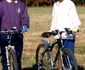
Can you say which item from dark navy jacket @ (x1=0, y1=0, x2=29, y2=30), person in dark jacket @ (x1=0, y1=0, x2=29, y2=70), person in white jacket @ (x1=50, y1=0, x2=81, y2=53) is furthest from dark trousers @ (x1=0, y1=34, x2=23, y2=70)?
person in white jacket @ (x1=50, y1=0, x2=81, y2=53)

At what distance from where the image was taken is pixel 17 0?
695 cm

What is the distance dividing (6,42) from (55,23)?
101 cm

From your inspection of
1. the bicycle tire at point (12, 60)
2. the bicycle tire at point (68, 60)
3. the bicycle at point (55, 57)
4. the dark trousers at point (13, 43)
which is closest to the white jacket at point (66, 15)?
the bicycle at point (55, 57)

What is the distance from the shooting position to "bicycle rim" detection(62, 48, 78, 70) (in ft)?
20.9

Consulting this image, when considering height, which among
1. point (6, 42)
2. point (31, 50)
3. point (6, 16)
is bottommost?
point (31, 50)

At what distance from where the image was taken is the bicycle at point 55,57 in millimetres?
6449

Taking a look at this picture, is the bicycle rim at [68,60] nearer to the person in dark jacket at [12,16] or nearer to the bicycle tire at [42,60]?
the bicycle tire at [42,60]

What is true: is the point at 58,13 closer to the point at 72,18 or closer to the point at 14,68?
the point at 72,18

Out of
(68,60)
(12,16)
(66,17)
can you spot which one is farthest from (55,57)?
(12,16)

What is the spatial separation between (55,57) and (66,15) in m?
0.81

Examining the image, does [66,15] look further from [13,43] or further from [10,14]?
[13,43]

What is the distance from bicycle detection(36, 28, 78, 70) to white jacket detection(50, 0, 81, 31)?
0.34m

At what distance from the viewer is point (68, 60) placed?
6473 millimetres

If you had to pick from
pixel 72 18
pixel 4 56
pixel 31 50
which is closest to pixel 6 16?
pixel 4 56
